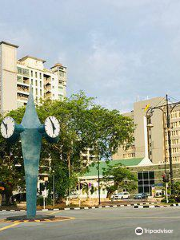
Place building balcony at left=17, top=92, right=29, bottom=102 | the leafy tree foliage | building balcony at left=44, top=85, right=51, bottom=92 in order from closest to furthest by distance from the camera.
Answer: the leafy tree foliage
building balcony at left=17, top=92, right=29, bottom=102
building balcony at left=44, top=85, right=51, bottom=92

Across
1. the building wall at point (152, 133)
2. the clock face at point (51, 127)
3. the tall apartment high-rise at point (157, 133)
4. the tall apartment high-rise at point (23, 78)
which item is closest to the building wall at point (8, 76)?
the tall apartment high-rise at point (23, 78)

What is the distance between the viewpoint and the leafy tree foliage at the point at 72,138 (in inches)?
1607

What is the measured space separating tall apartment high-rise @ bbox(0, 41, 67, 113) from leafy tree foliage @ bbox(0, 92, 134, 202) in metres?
32.5

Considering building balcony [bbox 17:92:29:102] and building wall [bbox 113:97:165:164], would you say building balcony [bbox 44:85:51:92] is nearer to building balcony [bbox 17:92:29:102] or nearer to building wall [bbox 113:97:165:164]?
building balcony [bbox 17:92:29:102]

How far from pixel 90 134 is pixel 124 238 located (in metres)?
30.4

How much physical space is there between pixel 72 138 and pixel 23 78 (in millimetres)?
54482

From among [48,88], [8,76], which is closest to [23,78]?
[8,76]

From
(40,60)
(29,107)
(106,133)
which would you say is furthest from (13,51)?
(29,107)

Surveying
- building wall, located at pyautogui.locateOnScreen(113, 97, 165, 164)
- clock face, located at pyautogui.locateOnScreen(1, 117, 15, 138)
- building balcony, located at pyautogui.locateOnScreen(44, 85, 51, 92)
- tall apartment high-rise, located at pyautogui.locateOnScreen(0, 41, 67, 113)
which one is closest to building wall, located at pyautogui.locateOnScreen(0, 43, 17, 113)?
tall apartment high-rise, located at pyautogui.locateOnScreen(0, 41, 67, 113)

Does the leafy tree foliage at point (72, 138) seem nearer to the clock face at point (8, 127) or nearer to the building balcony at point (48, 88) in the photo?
the clock face at point (8, 127)

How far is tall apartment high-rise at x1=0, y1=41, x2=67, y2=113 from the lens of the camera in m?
84.1

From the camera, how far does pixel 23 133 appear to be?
21281 mm

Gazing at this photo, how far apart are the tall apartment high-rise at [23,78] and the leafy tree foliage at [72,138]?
107 feet

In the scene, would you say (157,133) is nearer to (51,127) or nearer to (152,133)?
(152,133)
